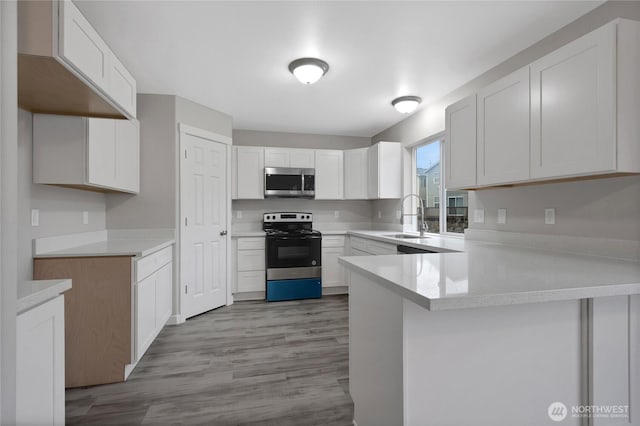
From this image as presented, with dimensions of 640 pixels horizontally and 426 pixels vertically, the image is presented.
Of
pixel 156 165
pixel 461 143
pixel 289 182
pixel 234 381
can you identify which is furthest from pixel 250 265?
pixel 461 143

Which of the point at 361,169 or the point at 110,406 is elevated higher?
the point at 361,169

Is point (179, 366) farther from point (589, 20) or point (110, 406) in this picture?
point (589, 20)

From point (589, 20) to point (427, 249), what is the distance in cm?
182

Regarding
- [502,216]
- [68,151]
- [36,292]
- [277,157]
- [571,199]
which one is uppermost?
[277,157]

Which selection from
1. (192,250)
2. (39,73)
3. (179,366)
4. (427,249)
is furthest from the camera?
(192,250)

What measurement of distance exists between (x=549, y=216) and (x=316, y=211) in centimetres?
328

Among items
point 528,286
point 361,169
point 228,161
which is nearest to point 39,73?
point 528,286

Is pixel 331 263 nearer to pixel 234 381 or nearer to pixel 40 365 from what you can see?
pixel 234 381

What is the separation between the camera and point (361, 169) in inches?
184

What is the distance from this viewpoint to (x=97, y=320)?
2.10m

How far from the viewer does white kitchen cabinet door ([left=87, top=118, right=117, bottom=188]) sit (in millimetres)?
2158

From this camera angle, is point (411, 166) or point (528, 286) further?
point (411, 166)

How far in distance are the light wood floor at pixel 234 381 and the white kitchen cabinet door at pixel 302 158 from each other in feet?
7.53

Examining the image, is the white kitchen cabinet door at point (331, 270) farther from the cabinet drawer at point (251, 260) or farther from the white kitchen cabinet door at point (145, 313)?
the white kitchen cabinet door at point (145, 313)
